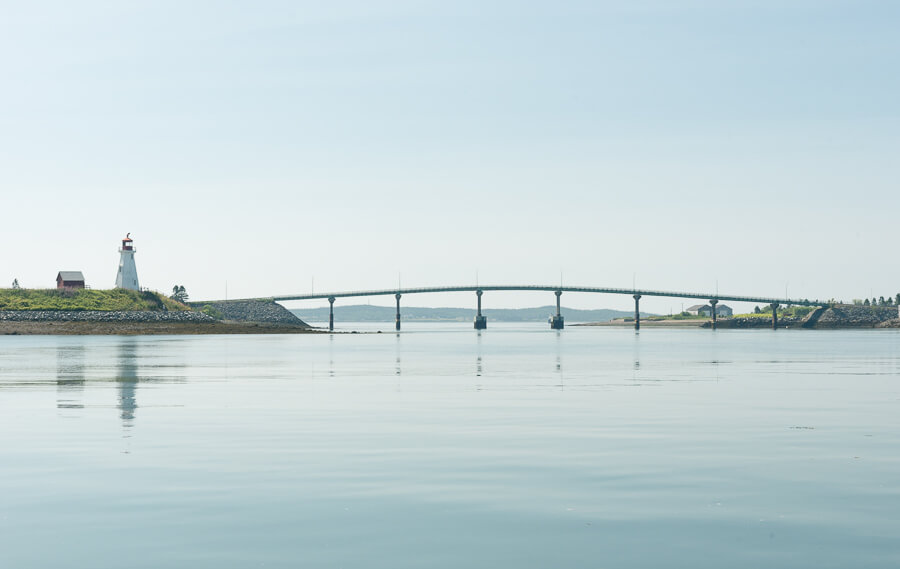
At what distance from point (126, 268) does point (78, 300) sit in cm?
1534

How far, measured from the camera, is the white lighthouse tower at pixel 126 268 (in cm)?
19650

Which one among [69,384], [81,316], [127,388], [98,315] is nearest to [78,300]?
[98,315]

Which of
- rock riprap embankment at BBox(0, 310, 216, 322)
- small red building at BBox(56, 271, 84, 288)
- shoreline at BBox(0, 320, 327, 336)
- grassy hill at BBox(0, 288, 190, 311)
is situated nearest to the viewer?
shoreline at BBox(0, 320, 327, 336)

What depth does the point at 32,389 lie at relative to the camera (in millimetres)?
42906

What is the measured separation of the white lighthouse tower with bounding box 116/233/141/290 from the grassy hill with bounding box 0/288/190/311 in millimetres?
2493

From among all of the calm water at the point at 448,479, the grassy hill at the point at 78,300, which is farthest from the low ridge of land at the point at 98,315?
the calm water at the point at 448,479

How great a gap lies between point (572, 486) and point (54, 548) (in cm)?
931

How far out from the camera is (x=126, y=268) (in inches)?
7781

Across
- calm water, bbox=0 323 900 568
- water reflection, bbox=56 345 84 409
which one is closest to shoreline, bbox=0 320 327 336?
water reflection, bbox=56 345 84 409

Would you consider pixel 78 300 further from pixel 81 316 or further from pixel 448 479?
pixel 448 479

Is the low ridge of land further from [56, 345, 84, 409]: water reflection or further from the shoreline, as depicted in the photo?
[56, 345, 84, 409]: water reflection

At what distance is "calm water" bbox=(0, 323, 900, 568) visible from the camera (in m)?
13.2

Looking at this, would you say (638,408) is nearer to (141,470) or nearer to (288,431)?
(288,431)

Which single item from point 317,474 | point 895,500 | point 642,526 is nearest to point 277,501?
point 317,474
